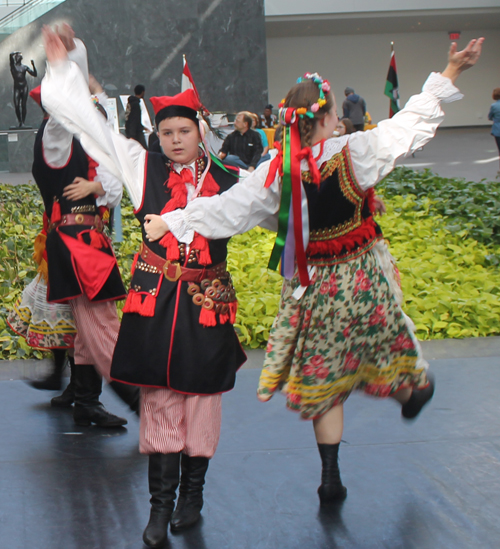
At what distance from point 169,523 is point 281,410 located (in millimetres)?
1119

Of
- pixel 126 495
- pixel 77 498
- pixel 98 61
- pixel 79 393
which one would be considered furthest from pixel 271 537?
pixel 98 61

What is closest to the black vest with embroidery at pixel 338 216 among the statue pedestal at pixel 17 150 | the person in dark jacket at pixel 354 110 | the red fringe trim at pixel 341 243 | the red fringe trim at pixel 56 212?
the red fringe trim at pixel 341 243

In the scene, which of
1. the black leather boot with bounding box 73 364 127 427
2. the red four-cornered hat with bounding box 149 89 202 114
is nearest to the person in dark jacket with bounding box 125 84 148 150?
the black leather boot with bounding box 73 364 127 427

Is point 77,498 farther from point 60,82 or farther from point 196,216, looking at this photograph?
point 60,82

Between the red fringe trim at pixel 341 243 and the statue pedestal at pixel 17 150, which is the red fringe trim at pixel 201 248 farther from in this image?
the statue pedestal at pixel 17 150

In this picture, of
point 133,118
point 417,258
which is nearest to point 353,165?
point 417,258

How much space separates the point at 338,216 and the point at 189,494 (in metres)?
1.15

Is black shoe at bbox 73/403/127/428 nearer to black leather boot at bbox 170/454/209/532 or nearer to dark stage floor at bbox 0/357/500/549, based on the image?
dark stage floor at bbox 0/357/500/549

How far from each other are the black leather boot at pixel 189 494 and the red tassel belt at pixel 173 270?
647mm

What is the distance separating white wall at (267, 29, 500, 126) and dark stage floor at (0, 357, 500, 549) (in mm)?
23854

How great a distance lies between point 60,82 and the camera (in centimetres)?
245

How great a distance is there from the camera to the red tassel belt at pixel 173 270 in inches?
94.9

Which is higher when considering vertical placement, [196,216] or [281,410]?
[196,216]

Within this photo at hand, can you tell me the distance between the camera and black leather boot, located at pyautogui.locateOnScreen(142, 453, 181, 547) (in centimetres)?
237
